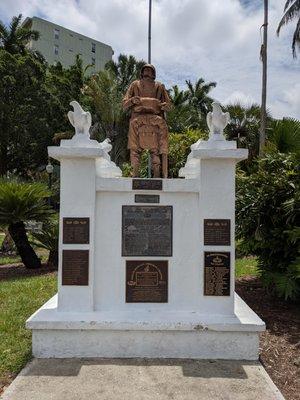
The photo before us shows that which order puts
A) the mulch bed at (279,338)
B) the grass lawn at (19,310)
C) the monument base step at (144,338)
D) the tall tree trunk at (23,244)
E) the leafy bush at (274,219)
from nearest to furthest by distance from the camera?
the mulch bed at (279,338) → the grass lawn at (19,310) → the monument base step at (144,338) → the leafy bush at (274,219) → the tall tree trunk at (23,244)

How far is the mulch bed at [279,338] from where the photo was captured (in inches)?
170

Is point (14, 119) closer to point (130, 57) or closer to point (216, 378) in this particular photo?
point (130, 57)

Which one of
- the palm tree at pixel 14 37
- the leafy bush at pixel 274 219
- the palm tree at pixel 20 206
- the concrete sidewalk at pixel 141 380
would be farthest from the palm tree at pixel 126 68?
the concrete sidewalk at pixel 141 380

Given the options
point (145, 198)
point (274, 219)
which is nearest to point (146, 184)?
point (145, 198)

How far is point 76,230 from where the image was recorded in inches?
198

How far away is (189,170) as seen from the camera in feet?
19.8

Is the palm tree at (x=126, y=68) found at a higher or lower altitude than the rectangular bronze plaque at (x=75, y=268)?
higher

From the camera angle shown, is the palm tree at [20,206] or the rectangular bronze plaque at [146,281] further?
the palm tree at [20,206]

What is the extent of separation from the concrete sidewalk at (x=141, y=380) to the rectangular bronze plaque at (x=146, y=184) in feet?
6.42

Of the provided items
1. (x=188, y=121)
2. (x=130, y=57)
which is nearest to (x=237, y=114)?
(x=188, y=121)

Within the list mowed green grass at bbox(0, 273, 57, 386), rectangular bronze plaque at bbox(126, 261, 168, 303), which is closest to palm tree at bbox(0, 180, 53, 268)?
mowed green grass at bbox(0, 273, 57, 386)

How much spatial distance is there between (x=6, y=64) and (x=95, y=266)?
27.6 m

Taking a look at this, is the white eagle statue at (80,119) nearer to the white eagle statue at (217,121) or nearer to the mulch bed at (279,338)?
the white eagle statue at (217,121)

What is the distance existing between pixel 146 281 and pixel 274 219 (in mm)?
2785
